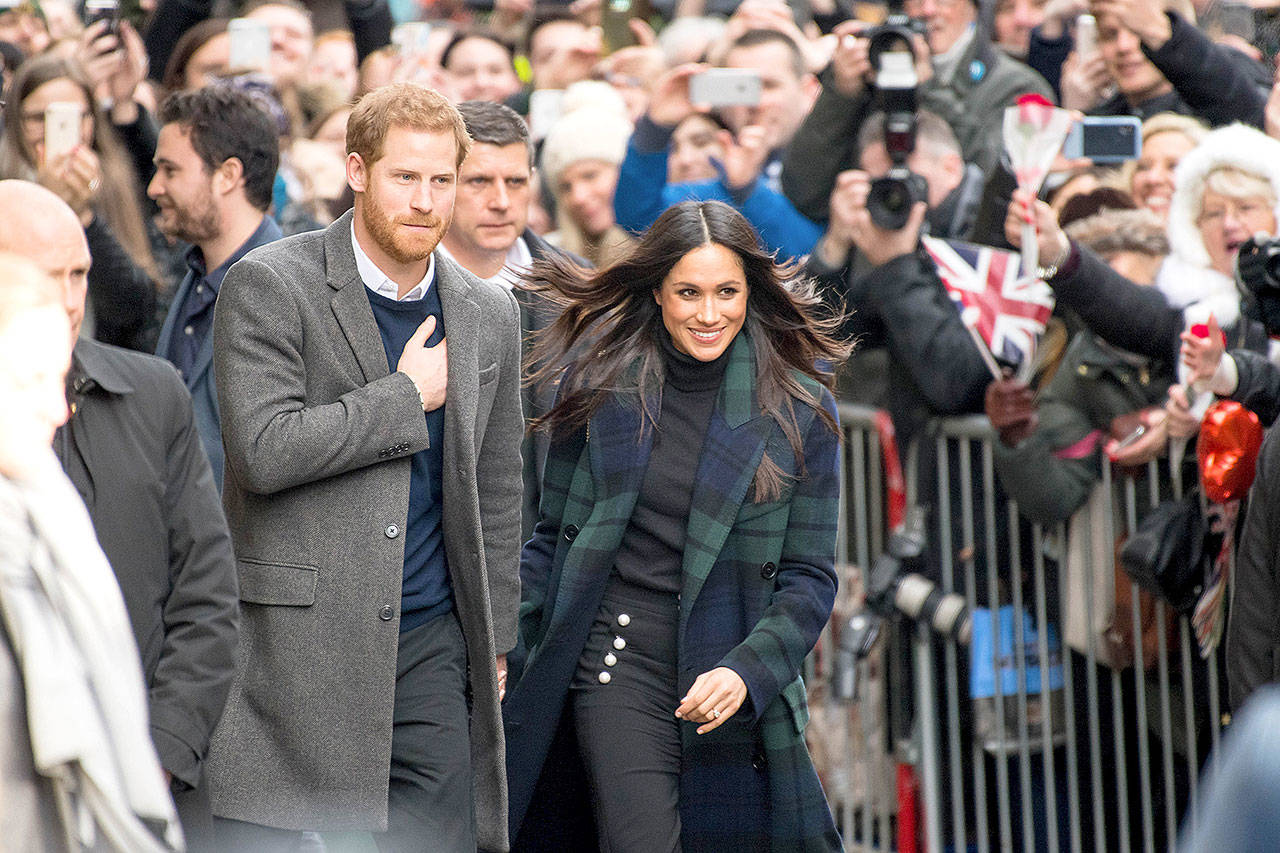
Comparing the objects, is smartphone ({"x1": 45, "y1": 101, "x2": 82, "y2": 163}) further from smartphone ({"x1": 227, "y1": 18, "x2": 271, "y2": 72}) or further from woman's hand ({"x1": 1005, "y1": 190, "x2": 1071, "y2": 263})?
woman's hand ({"x1": 1005, "y1": 190, "x2": 1071, "y2": 263})

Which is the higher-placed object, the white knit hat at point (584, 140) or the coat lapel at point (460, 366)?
the white knit hat at point (584, 140)

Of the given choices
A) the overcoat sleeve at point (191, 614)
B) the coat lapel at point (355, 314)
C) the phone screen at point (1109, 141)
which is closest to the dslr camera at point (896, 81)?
the phone screen at point (1109, 141)

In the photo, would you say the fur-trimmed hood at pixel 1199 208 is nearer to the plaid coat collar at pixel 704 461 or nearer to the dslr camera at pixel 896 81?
the dslr camera at pixel 896 81

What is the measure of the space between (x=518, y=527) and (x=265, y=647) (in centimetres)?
75

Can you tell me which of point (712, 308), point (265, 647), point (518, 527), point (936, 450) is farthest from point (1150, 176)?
point (265, 647)

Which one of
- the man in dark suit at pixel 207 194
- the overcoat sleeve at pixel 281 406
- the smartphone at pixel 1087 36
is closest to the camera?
the overcoat sleeve at pixel 281 406

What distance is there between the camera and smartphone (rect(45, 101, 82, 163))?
642 centimetres

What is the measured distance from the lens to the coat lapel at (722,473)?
190 inches

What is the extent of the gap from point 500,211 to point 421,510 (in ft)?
4.88

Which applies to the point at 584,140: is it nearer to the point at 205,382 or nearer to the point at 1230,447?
the point at 205,382

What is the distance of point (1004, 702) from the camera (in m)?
6.48

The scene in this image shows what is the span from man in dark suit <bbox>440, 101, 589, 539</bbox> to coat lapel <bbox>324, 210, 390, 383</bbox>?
1.22 metres

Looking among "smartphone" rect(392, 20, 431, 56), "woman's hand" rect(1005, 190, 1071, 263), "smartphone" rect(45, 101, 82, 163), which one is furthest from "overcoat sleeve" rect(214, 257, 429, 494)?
"smartphone" rect(392, 20, 431, 56)

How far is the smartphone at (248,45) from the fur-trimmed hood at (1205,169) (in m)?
3.86
